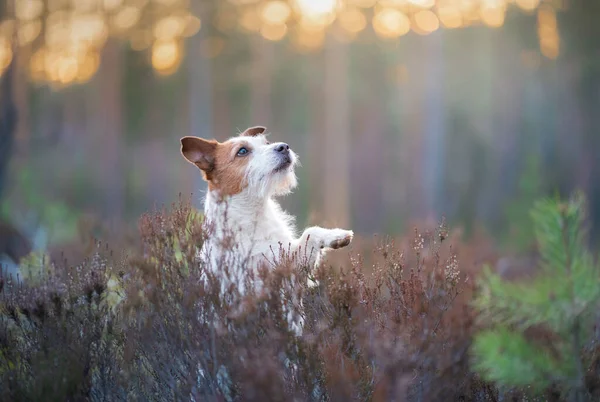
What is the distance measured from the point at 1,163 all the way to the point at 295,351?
6.65m

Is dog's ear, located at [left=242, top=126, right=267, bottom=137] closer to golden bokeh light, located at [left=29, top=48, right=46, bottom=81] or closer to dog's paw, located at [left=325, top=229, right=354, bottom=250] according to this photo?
dog's paw, located at [left=325, top=229, right=354, bottom=250]

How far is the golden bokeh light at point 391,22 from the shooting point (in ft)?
69.5

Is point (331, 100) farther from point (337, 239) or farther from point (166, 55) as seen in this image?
point (337, 239)

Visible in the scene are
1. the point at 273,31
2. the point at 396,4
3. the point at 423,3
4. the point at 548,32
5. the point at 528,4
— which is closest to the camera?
the point at 423,3

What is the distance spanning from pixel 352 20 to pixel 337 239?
21.0 m

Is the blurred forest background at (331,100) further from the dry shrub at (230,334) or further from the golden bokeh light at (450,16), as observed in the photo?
the dry shrub at (230,334)

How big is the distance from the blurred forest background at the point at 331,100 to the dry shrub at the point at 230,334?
413 inches

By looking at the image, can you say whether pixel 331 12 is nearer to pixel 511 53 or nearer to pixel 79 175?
pixel 511 53

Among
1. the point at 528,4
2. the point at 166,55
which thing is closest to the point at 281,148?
the point at 528,4

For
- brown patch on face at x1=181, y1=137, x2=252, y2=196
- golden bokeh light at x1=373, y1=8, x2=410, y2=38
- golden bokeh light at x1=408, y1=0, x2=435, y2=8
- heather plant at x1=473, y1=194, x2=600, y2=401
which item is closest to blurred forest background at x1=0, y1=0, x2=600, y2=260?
golden bokeh light at x1=408, y1=0, x2=435, y2=8

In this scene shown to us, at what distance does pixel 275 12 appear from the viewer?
2203cm

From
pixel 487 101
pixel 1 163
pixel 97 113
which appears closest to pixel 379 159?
pixel 487 101

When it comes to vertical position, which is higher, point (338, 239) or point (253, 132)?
point (253, 132)

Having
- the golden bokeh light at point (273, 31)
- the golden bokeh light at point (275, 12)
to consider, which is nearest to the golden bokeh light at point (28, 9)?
the golden bokeh light at point (275, 12)
